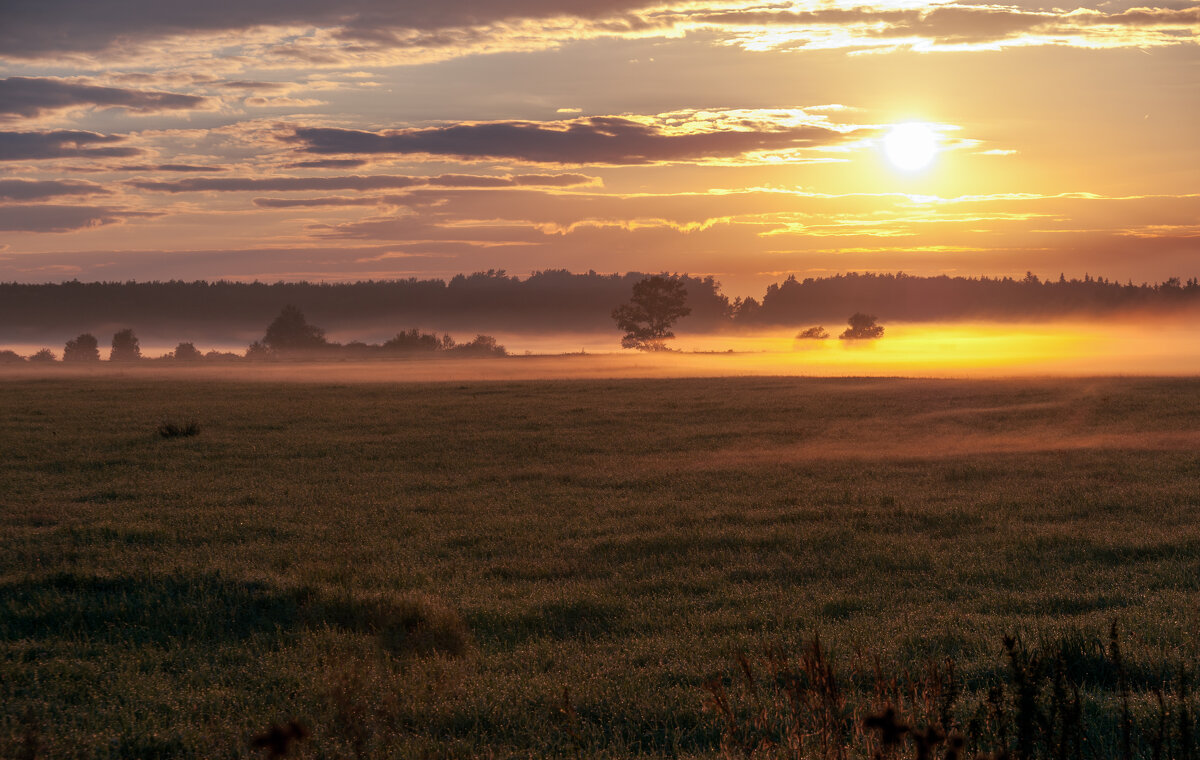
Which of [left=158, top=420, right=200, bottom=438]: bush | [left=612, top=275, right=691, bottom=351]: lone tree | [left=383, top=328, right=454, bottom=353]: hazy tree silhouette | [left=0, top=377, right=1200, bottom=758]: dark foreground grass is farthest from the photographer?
[left=383, top=328, right=454, bottom=353]: hazy tree silhouette

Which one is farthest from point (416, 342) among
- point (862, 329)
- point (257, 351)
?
point (862, 329)

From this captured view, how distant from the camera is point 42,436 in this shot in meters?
A: 28.1

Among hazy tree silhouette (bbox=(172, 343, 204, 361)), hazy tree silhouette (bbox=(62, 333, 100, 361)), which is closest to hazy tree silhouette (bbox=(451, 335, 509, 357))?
hazy tree silhouette (bbox=(172, 343, 204, 361))

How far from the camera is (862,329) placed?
372ft

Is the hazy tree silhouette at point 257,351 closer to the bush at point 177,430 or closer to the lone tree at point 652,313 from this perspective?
the lone tree at point 652,313

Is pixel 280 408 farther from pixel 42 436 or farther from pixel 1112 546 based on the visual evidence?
pixel 1112 546

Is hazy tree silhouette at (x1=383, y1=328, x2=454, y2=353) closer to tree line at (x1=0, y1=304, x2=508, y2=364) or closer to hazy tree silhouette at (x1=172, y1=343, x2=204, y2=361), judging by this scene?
tree line at (x1=0, y1=304, x2=508, y2=364)

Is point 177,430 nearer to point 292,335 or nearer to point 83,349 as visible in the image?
point 292,335

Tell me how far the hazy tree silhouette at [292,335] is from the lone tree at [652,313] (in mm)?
47453

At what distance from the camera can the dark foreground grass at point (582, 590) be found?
Result: 7.34m

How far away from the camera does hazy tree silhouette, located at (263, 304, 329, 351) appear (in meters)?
130

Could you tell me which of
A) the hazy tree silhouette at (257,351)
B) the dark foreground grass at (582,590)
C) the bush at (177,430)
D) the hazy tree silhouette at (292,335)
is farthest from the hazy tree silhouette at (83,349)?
the dark foreground grass at (582,590)

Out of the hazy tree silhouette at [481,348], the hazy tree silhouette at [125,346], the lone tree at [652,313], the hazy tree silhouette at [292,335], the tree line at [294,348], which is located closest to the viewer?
the lone tree at [652,313]

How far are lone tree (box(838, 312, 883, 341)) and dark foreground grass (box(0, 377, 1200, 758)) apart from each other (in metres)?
84.7
